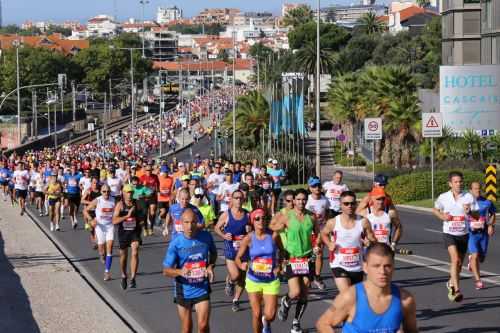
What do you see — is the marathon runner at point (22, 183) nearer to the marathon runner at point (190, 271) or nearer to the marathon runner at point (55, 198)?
the marathon runner at point (55, 198)

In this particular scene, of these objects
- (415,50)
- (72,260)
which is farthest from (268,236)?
(415,50)

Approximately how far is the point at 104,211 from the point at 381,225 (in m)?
5.41

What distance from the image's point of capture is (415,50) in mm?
114000

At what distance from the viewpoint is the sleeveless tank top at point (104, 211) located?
18.0 metres

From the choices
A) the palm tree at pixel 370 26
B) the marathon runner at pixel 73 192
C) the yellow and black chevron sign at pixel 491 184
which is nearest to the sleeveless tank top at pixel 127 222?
the marathon runner at pixel 73 192

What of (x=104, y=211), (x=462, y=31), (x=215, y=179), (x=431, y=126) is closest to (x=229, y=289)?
(x=104, y=211)

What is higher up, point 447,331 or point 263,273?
point 263,273

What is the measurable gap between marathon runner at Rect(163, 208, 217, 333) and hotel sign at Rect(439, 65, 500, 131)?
140ft

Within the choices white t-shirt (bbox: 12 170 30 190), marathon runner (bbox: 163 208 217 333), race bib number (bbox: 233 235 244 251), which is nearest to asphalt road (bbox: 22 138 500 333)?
race bib number (bbox: 233 235 244 251)

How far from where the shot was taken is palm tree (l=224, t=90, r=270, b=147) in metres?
73.8

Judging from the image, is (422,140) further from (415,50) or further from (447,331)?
(415,50)

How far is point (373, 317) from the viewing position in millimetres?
6293

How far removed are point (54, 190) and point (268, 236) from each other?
57.8 ft

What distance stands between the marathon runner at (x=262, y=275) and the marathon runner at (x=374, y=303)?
17.5 ft
